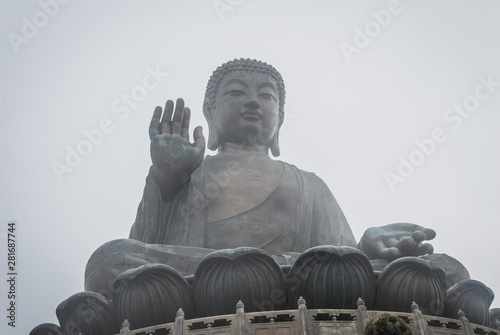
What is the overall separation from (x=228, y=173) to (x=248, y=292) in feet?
12.1

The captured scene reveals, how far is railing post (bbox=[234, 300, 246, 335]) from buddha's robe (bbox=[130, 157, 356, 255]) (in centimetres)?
291

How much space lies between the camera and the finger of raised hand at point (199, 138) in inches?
417

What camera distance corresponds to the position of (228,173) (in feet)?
37.9

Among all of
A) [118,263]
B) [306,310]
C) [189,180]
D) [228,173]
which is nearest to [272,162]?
[228,173]

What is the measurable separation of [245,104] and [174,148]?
232 cm

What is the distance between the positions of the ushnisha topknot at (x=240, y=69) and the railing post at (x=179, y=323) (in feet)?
19.0

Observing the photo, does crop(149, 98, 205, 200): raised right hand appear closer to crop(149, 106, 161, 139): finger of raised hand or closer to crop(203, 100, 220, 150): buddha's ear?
crop(149, 106, 161, 139): finger of raised hand

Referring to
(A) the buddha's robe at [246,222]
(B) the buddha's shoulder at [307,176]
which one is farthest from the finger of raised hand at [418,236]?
(B) the buddha's shoulder at [307,176]

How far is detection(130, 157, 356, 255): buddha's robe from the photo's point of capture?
10664 mm

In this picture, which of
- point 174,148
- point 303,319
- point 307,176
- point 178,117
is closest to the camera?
point 303,319

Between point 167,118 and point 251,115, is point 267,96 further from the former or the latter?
point 167,118

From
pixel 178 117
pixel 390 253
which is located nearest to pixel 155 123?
pixel 178 117

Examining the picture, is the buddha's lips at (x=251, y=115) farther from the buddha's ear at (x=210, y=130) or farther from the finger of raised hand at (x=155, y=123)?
the finger of raised hand at (x=155, y=123)

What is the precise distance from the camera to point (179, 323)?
7590mm
